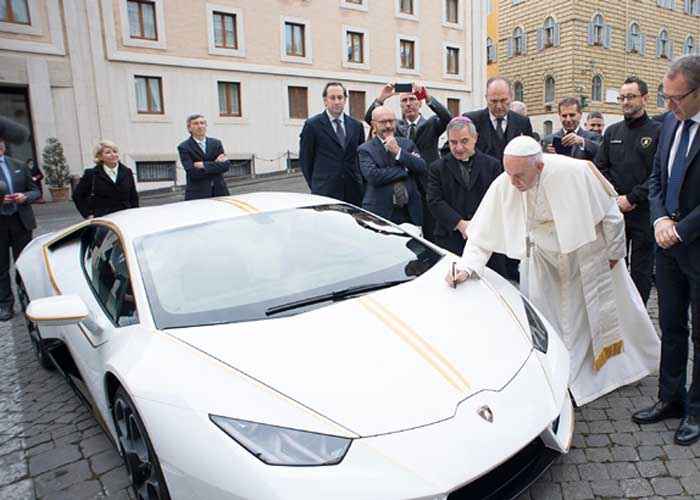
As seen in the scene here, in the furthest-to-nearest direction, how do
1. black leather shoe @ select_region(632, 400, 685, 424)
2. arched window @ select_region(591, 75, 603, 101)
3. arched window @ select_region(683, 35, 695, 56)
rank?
1. arched window @ select_region(683, 35, 695, 56)
2. arched window @ select_region(591, 75, 603, 101)
3. black leather shoe @ select_region(632, 400, 685, 424)

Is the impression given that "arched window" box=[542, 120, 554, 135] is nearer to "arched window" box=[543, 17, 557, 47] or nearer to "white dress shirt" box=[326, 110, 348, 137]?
"arched window" box=[543, 17, 557, 47]

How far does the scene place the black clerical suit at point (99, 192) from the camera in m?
5.89

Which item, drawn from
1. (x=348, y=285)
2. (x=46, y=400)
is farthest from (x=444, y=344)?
(x=46, y=400)

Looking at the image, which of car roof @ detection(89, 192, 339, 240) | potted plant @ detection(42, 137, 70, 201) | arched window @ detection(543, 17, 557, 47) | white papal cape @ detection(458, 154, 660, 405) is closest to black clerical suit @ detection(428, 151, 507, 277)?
white papal cape @ detection(458, 154, 660, 405)

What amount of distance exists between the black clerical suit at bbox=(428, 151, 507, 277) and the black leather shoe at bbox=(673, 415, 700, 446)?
180 cm

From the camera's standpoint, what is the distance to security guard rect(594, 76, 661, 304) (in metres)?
4.31

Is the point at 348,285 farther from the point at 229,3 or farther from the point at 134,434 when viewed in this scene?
the point at 229,3

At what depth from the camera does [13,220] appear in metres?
5.71

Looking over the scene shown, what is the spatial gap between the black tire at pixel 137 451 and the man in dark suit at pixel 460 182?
9.03 feet

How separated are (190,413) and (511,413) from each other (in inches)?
44.8

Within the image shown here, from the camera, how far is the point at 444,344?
221cm

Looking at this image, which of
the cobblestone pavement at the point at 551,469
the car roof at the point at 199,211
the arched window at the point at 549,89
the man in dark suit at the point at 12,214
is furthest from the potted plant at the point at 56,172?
the arched window at the point at 549,89

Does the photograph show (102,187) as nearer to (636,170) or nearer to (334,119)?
(334,119)

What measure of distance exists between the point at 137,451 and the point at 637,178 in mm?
4122
